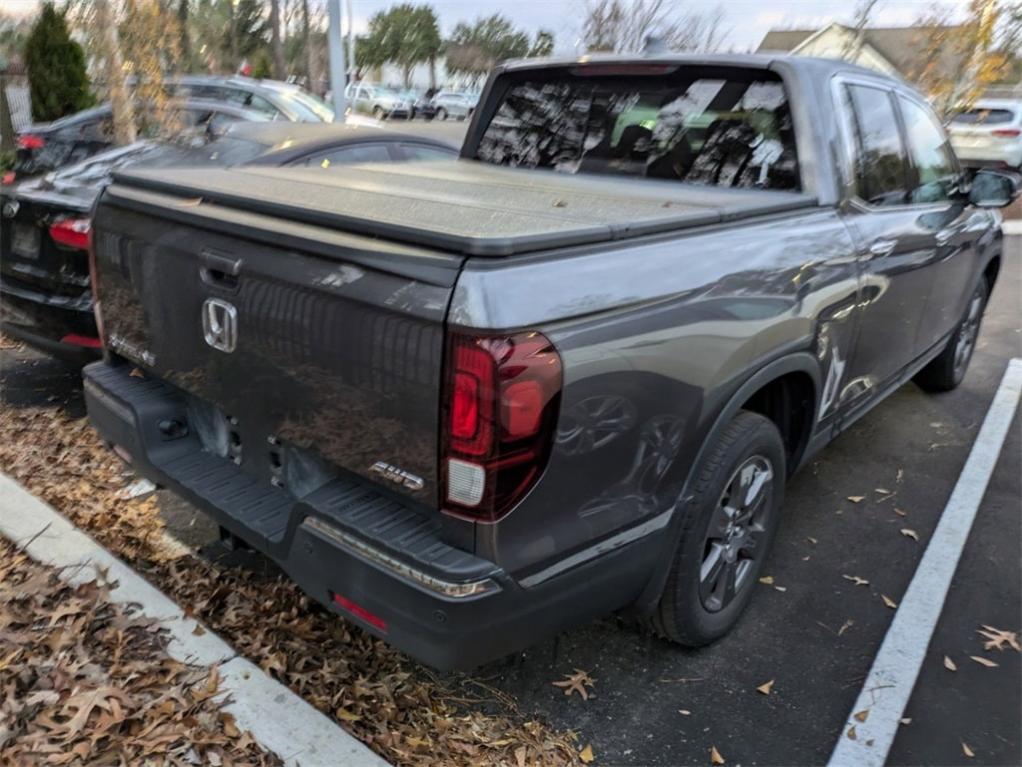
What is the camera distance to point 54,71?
1320 centimetres

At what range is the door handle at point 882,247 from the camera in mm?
3447

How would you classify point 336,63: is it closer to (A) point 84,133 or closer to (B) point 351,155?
(A) point 84,133

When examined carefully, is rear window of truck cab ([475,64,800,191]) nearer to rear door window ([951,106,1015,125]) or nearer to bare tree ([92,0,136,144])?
bare tree ([92,0,136,144])

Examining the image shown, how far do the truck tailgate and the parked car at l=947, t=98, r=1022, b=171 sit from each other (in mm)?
18773

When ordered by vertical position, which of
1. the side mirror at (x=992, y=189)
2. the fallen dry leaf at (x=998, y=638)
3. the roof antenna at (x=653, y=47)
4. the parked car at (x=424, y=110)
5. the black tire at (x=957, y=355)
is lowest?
the parked car at (x=424, y=110)

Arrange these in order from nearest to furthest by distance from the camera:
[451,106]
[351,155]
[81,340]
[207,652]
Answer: [207,652] → [81,340] → [351,155] → [451,106]

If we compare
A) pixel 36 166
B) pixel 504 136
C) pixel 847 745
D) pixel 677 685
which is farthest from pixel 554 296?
pixel 36 166

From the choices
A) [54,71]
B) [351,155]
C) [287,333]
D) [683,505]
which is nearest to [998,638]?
[683,505]

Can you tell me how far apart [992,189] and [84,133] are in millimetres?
7795

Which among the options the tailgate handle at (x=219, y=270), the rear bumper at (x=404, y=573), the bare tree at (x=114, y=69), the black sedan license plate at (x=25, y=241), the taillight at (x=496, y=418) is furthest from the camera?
the bare tree at (x=114, y=69)

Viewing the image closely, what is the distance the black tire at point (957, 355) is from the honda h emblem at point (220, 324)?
4.66 m

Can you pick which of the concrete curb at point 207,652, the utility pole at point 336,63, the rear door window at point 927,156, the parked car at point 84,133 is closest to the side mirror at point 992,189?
the rear door window at point 927,156

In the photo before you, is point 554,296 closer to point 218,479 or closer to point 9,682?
point 218,479

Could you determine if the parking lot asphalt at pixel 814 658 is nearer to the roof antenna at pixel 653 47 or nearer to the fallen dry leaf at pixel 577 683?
the fallen dry leaf at pixel 577 683
